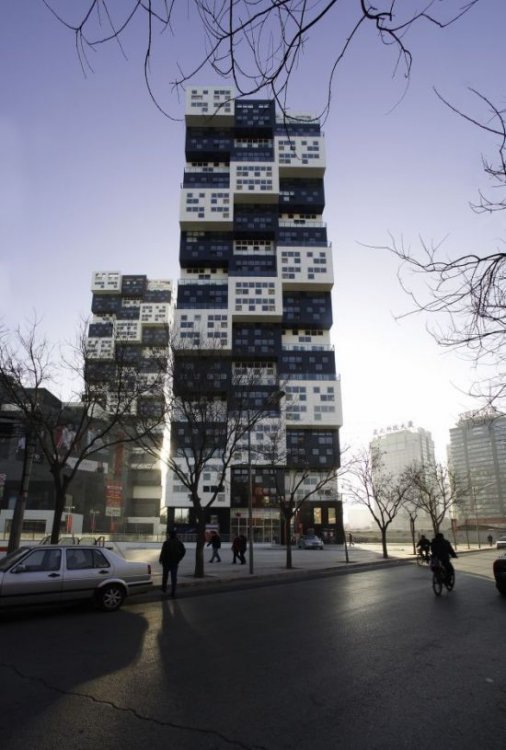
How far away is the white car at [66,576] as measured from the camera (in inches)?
368

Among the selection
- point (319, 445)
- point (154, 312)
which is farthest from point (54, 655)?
point (154, 312)

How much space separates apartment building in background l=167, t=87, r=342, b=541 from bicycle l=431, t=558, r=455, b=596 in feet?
198

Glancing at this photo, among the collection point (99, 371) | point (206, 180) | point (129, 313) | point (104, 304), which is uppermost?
point (206, 180)

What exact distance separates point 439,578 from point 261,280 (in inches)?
3090

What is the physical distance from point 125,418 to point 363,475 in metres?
24.1

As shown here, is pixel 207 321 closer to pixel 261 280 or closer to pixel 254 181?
pixel 261 280

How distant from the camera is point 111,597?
Result: 10.5 meters

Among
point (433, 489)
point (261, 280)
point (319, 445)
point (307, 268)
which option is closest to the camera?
point (433, 489)

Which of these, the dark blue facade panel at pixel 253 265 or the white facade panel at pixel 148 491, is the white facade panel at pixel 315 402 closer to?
the dark blue facade panel at pixel 253 265

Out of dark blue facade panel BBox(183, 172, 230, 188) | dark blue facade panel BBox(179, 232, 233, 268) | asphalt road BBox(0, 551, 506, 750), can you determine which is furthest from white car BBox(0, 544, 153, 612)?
dark blue facade panel BBox(183, 172, 230, 188)

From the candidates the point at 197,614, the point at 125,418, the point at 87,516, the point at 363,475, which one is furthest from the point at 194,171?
the point at 197,614

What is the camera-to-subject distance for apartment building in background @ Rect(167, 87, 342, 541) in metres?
75.5

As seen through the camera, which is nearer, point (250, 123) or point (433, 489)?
point (433, 489)

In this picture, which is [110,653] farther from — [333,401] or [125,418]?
[333,401]
